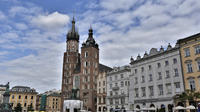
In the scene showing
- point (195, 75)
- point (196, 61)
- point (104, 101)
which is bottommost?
point (104, 101)

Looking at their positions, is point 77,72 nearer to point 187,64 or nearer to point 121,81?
point 121,81

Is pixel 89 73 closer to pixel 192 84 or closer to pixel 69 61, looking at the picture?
pixel 69 61

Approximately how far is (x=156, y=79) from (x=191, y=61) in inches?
382

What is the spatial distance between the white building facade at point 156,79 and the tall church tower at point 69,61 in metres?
38.3

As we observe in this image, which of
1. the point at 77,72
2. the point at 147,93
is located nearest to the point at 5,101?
the point at 147,93

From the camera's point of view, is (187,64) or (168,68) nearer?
(187,64)

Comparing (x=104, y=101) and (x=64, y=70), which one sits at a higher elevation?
(x=64, y=70)

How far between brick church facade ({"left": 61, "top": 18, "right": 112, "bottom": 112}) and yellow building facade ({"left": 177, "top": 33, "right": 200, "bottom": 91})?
132ft

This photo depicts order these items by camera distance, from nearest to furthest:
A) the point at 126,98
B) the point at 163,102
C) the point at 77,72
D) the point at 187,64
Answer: the point at 187,64 → the point at 163,102 → the point at 126,98 → the point at 77,72

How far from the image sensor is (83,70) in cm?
7956

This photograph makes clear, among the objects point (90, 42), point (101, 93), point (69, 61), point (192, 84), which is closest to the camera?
point (192, 84)

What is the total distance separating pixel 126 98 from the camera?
5922cm

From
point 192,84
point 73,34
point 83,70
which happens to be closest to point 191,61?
point 192,84

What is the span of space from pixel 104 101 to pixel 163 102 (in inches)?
1113
